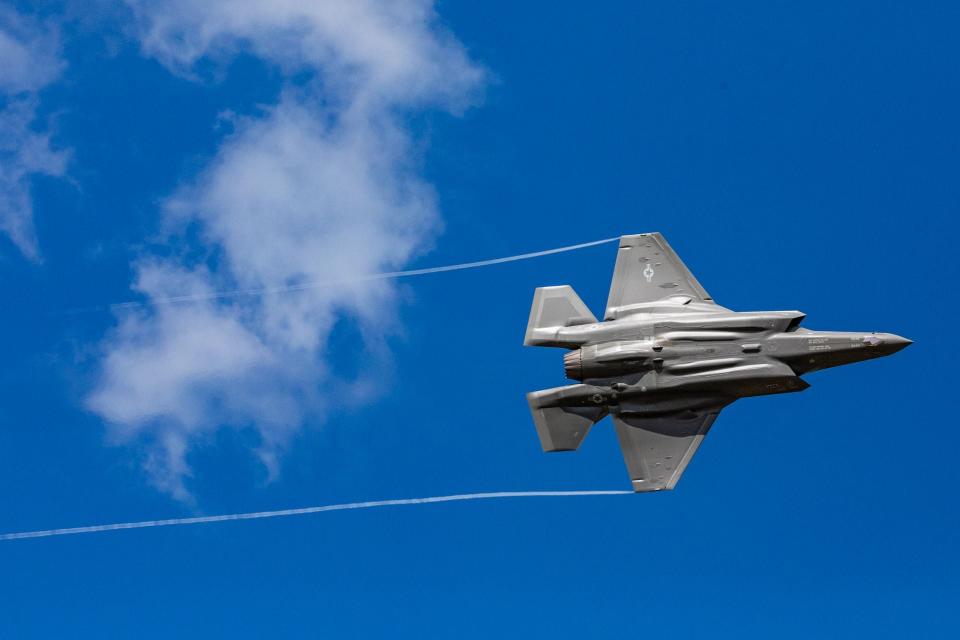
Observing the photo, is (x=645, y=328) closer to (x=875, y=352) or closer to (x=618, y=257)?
(x=618, y=257)

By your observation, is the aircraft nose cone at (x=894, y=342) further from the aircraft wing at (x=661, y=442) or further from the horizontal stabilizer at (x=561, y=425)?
the horizontal stabilizer at (x=561, y=425)

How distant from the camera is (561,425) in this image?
36594 mm

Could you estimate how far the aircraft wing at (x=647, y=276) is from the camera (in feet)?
121

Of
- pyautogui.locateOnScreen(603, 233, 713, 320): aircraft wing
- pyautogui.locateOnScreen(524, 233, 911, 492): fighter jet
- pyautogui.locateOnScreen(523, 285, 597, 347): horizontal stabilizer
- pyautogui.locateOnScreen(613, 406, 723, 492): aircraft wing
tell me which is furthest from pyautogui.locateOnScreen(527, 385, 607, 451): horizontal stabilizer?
pyautogui.locateOnScreen(603, 233, 713, 320): aircraft wing

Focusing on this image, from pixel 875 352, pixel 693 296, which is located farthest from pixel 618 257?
pixel 875 352

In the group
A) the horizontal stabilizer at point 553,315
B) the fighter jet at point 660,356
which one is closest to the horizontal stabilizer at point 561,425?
Result: the fighter jet at point 660,356

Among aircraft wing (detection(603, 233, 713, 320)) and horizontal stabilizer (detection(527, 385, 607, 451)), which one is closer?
horizontal stabilizer (detection(527, 385, 607, 451))

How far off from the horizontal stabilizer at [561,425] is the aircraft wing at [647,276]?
293 centimetres

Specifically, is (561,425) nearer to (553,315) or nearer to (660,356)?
(553,315)

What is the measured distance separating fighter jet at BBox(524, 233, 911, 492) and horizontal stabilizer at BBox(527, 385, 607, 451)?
0.10ft

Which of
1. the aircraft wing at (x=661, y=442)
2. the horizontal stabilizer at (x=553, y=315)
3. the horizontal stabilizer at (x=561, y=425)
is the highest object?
the horizontal stabilizer at (x=553, y=315)

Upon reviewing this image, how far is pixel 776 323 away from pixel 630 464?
5.77m

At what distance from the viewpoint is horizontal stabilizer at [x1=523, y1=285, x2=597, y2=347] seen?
3700cm

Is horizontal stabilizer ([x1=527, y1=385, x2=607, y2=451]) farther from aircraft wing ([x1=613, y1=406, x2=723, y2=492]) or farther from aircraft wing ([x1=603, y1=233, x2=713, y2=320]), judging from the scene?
aircraft wing ([x1=603, y1=233, x2=713, y2=320])
